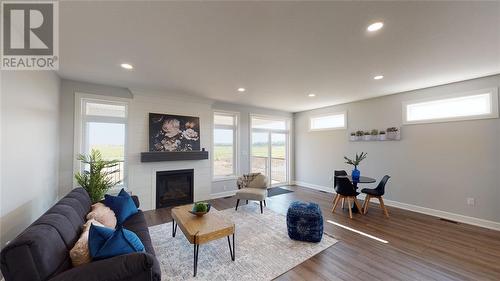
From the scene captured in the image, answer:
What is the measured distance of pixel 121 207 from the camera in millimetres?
2639

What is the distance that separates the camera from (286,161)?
688 cm

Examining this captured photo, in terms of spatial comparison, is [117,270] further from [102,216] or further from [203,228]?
[102,216]

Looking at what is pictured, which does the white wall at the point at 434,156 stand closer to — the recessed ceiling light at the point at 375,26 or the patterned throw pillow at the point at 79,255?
the recessed ceiling light at the point at 375,26

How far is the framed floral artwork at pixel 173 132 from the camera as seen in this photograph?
4285mm

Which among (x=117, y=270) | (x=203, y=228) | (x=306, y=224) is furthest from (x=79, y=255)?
(x=306, y=224)

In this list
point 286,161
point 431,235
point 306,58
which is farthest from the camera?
point 286,161

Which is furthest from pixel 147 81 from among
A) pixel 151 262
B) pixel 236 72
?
pixel 151 262

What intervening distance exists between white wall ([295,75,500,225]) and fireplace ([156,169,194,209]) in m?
4.06

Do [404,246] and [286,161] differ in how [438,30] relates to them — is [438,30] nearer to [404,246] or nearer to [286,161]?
[404,246]

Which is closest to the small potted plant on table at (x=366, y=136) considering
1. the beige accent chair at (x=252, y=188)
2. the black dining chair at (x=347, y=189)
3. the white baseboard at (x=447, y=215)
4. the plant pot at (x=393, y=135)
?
the plant pot at (x=393, y=135)

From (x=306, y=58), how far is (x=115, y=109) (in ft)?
12.7

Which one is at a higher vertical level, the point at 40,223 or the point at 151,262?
the point at 40,223

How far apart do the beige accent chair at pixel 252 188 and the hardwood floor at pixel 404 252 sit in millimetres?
1351

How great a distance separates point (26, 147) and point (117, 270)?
2051 mm
